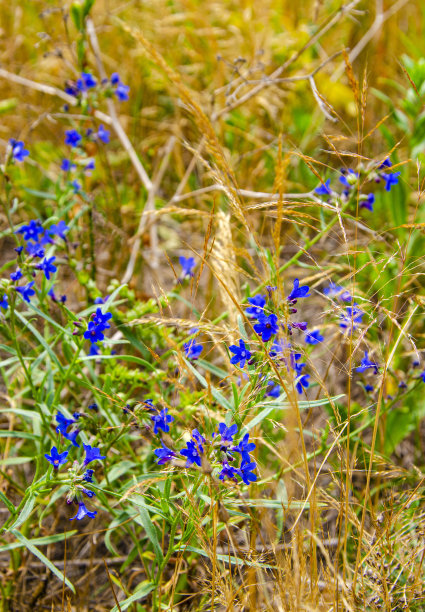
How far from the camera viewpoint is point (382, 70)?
12.9ft

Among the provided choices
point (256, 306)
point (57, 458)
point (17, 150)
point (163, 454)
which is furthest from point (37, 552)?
point (17, 150)

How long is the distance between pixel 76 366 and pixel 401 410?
1.47 metres

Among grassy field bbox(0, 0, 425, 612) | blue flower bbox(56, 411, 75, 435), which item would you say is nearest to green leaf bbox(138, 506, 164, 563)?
grassy field bbox(0, 0, 425, 612)

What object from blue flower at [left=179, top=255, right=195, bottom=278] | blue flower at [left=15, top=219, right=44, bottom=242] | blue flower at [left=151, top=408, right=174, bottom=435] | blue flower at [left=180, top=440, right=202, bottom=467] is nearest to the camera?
blue flower at [left=180, top=440, right=202, bottom=467]

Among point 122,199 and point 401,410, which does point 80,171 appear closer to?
point 122,199

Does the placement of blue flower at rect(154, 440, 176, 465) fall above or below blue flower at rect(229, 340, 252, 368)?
below

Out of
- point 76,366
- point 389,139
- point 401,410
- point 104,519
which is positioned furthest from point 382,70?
point 104,519

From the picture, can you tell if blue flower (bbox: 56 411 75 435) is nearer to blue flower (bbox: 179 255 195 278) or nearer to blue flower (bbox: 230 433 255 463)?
blue flower (bbox: 230 433 255 463)

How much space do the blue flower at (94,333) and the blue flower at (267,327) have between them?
0.50 m

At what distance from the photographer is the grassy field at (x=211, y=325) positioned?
4.50 feet

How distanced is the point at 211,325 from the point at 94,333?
1.36 ft

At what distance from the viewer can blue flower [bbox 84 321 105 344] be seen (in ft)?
5.14

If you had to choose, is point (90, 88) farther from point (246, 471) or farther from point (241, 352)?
point (246, 471)

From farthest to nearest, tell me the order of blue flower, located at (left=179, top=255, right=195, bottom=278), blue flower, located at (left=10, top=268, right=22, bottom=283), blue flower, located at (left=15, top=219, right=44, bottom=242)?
blue flower, located at (left=179, top=255, right=195, bottom=278) < blue flower, located at (left=15, top=219, right=44, bottom=242) < blue flower, located at (left=10, top=268, right=22, bottom=283)
